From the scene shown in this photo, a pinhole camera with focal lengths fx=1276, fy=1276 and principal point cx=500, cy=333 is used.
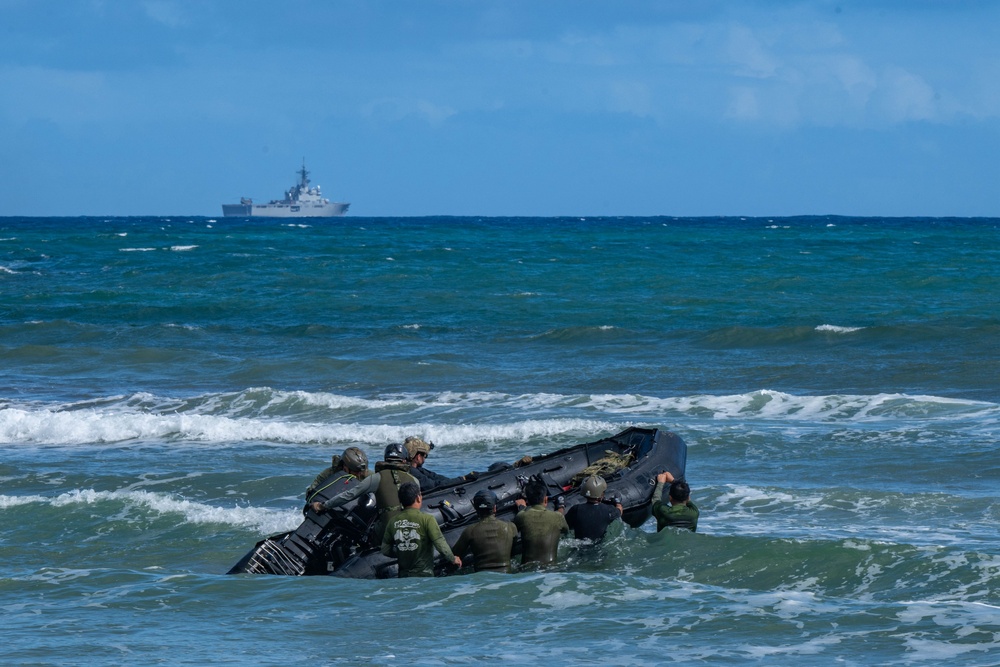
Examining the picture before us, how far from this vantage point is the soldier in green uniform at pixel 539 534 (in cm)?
1117

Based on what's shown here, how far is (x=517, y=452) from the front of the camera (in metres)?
18.1

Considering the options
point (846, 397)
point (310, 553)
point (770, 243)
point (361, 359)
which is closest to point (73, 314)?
point (361, 359)

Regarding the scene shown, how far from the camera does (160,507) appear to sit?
14.4 meters

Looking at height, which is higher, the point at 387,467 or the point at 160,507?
the point at 387,467

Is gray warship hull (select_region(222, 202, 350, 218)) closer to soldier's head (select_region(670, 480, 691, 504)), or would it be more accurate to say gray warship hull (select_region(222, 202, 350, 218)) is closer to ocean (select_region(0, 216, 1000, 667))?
ocean (select_region(0, 216, 1000, 667))

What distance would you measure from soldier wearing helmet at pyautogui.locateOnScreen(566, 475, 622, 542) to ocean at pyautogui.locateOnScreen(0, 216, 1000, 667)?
224mm

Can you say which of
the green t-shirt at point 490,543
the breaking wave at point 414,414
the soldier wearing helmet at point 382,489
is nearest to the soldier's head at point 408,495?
the soldier wearing helmet at point 382,489

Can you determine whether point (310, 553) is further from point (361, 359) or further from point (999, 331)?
point (999, 331)

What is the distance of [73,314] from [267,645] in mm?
31730

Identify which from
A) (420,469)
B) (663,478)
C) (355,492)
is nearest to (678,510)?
(663,478)

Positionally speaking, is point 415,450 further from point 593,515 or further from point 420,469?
point 593,515

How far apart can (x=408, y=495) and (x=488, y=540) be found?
81cm

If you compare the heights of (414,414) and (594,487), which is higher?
(594,487)

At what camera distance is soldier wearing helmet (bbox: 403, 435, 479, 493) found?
12195 millimetres
